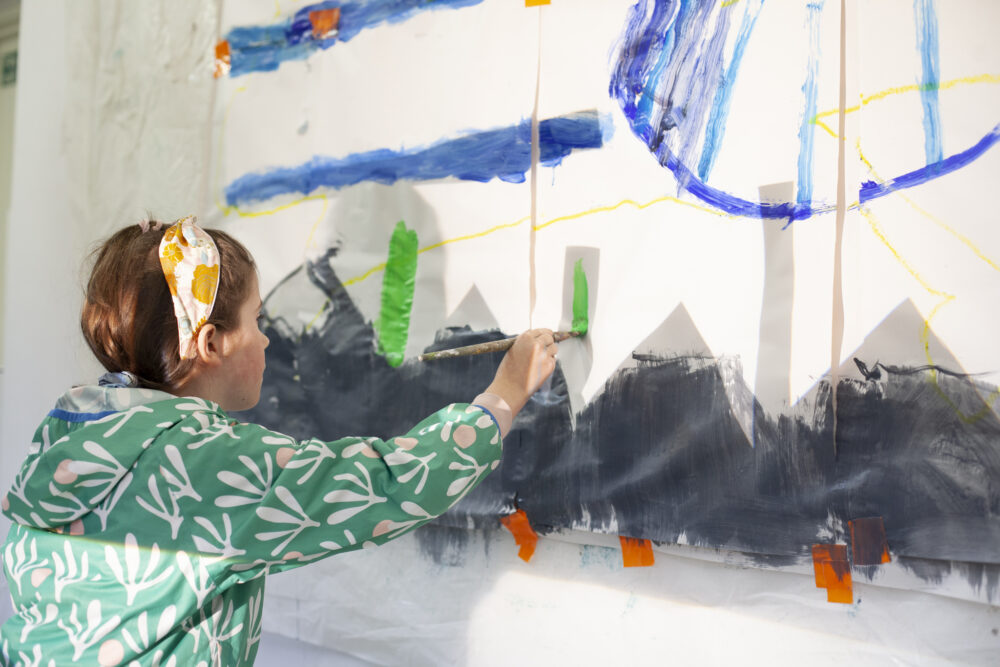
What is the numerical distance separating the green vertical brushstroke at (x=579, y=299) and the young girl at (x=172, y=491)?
0.31m

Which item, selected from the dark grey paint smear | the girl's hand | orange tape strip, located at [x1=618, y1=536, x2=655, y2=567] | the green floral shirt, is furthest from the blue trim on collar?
orange tape strip, located at [x1=618, y1=536, x2=655, y2=567]

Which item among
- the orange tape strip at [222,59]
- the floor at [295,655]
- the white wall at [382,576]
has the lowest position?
the floor at [295,655]

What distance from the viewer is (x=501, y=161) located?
43.3 inches

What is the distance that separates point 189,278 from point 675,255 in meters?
0.57

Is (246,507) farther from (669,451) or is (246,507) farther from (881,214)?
(881,214)

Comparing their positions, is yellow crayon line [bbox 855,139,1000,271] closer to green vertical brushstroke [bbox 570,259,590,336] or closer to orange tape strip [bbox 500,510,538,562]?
green vertical brushstroke [bbox 570,259,590,336]

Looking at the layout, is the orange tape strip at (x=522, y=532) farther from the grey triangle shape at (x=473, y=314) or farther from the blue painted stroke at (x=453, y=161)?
the blue painted stroke at (x=453, y=161)

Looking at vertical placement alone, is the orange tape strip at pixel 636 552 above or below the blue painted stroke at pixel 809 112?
below

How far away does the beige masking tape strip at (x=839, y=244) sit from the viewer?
0.88 m

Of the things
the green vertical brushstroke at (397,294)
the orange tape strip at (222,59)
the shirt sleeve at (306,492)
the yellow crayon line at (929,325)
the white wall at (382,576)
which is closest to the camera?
the shirt sleeve at (306,492)

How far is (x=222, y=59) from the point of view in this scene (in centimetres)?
139

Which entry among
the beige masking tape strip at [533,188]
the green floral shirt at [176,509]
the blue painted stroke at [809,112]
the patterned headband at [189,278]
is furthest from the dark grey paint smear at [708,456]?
the patterned headband at [189,278]

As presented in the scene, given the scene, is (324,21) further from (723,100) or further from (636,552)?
(636,552)

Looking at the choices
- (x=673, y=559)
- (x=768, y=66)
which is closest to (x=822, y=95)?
(x=768, y=66)
